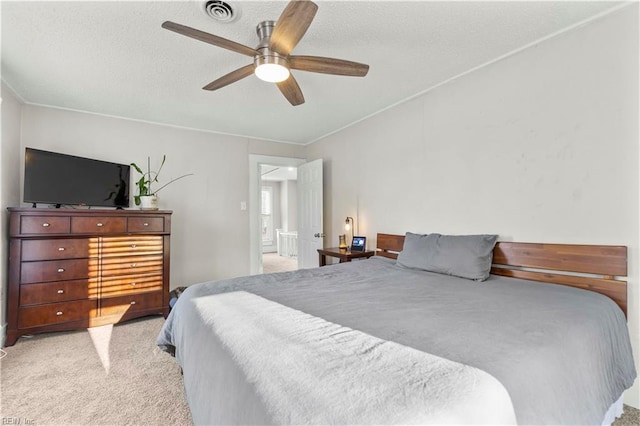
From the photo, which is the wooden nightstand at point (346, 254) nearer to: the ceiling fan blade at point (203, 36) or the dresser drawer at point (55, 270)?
the ceiling fan blade at point (203, 36)

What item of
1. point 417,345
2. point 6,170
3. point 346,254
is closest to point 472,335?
point 417,345

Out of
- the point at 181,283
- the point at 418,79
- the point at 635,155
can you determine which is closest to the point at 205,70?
the point at 418,79

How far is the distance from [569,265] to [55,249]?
4178 mm

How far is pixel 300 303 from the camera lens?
1.57 m

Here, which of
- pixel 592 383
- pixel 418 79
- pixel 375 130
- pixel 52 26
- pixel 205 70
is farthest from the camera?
pixel 375 130

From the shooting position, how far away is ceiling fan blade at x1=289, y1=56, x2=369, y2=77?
1.84 meters

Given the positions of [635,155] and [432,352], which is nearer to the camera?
Answer: [432,352]

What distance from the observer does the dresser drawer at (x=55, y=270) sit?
2633 mm

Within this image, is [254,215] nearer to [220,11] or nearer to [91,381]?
[91,381]

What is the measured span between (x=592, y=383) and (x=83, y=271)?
3.79 m

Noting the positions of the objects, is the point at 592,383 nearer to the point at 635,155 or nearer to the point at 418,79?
the point at 635,155

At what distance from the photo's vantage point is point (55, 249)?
9.00 ft

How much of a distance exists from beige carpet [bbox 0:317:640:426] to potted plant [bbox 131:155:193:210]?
55.6 inches

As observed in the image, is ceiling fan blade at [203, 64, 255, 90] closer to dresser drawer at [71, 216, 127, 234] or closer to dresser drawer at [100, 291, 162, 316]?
dresser drawer at [71, 216, 127, 234]
